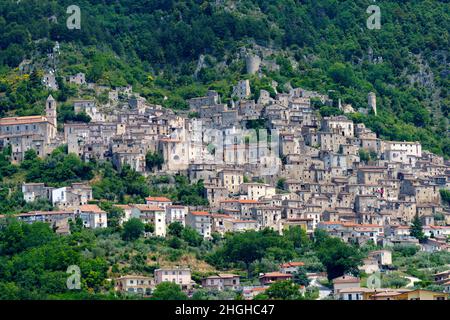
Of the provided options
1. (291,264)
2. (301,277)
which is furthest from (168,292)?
(291,264)

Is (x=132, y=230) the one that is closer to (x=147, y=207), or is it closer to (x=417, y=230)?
(x=147, y=207)

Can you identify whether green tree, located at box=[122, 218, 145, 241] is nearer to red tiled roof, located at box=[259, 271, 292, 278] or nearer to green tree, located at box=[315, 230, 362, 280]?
red tiled roof, located at box=[259, 271, 292, 278]

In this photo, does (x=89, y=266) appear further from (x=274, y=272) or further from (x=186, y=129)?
(x=186, y=129)

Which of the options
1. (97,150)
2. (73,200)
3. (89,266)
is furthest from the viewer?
(97,150)

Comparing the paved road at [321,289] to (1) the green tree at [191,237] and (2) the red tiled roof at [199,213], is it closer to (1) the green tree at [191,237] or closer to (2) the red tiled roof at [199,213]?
(1) the green tree at [191,237]
